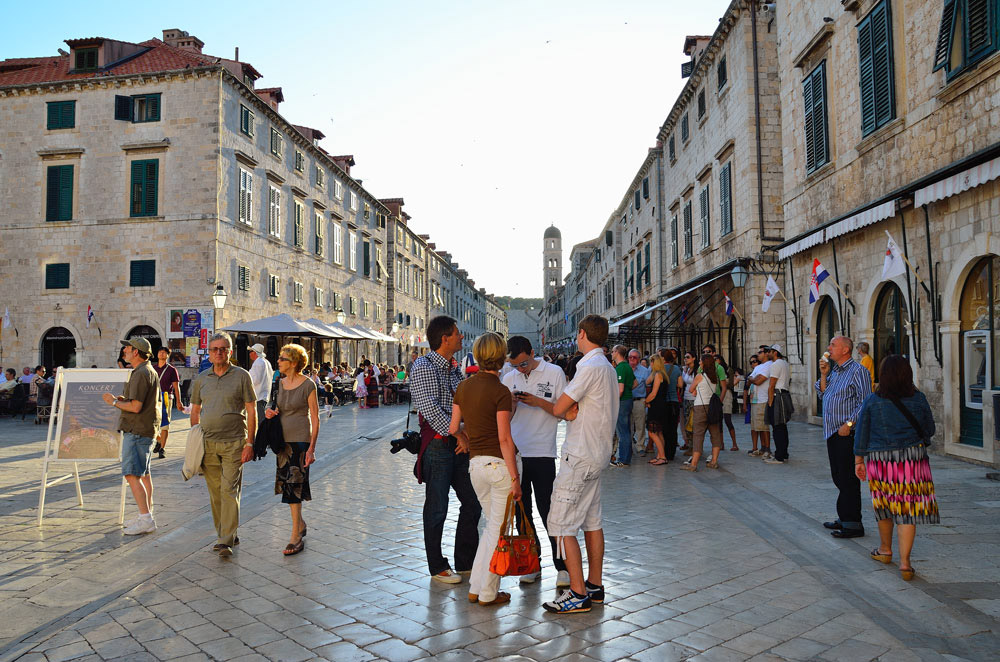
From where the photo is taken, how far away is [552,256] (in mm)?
124062

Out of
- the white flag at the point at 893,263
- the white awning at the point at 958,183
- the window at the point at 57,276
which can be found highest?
the window at the point at 57,276

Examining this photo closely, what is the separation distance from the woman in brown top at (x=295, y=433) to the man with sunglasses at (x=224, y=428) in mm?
288

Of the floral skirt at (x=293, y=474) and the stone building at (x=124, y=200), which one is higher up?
the stone building at (x=124, y=200)

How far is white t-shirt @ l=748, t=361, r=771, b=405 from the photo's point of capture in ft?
33.5

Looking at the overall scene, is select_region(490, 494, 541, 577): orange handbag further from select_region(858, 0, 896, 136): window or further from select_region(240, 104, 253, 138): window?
select_region(240, 104, 253, 138): window

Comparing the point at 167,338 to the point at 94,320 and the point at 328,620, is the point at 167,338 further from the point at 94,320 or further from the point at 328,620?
the point at 328,620

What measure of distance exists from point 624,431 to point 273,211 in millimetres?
21226

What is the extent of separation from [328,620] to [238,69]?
2598 centimetres

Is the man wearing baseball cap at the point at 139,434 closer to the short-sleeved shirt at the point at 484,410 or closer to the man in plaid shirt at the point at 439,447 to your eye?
the man in plaid shirt at the point at 439,447

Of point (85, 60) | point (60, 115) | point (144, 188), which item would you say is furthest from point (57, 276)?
point (85, 60)

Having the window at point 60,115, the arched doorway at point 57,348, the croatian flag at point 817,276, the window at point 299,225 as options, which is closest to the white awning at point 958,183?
the croatian flag at point 817,276

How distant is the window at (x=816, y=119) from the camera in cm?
1374

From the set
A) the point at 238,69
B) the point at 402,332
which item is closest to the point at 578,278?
the point at 402,332

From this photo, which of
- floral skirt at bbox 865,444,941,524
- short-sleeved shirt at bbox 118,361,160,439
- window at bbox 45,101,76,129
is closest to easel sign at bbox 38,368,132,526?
short-sleeved shirt at bbox 118,361,160,439
